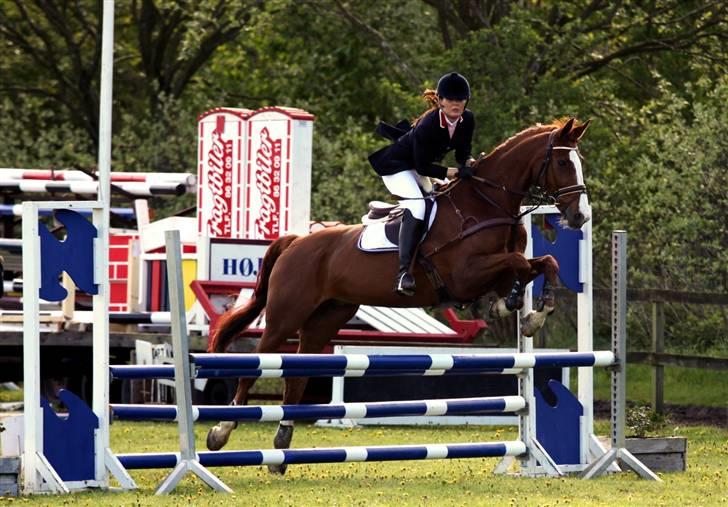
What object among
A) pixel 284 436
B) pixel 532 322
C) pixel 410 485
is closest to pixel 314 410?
pixel 410 485

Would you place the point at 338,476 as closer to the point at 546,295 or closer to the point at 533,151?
the point at 546,295

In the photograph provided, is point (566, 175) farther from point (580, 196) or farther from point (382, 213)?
point (382, 213)

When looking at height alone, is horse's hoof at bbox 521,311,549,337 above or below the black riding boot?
below

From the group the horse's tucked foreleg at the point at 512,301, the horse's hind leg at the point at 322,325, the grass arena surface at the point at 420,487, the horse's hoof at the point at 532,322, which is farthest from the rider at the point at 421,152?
the grass arena surface at the point at 420,487

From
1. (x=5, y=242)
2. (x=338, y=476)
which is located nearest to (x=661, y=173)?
(x=5, y=242)

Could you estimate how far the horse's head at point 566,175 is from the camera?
841 centimetres

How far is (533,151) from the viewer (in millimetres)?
8773

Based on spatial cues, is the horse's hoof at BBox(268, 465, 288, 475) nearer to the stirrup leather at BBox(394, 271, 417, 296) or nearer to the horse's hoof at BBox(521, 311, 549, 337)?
the stirrup leather at BBox(394, 271, 417, 296)

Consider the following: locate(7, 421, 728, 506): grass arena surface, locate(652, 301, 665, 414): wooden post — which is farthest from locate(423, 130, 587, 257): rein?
locate(652, 301, 665, 414): wooden post

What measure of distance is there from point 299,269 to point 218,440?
1.35 m

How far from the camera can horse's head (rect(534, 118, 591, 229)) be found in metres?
8.41

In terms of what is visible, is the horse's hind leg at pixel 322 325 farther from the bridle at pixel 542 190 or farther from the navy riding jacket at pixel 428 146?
the bridle at pixel 542 190

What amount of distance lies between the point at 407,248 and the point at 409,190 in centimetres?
36

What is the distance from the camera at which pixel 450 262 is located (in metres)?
8.88
